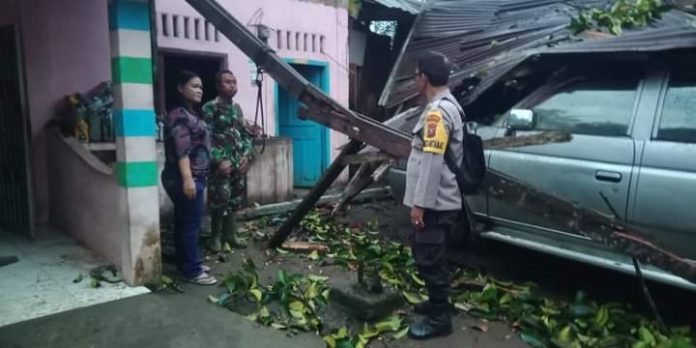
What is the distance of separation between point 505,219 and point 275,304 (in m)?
2.09

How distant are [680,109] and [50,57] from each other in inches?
218

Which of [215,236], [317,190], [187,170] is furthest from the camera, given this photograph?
[215,236]

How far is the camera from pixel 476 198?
4.83 metres

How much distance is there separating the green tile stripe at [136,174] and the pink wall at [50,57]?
1965mm

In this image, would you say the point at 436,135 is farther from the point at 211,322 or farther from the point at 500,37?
the point at 500,37

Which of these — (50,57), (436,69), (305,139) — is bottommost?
(305,139)

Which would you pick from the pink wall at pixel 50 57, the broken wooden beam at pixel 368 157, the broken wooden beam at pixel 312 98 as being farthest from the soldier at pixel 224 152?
the pink wall at pixel 50 57

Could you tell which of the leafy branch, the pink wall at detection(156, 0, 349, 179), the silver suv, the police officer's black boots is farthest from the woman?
the leafy branch

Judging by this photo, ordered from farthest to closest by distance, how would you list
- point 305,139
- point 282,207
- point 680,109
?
1. point 305,139
2. point 282,207
3. point 680,109

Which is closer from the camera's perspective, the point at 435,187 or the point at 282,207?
the point at 435,187

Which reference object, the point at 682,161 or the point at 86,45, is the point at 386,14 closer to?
the point at 86,45

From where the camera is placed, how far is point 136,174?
377 cm

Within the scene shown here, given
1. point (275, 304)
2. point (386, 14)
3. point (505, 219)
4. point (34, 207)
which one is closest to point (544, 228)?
point (505, 219)

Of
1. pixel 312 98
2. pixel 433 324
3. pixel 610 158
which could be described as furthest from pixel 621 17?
pixel 433 324
